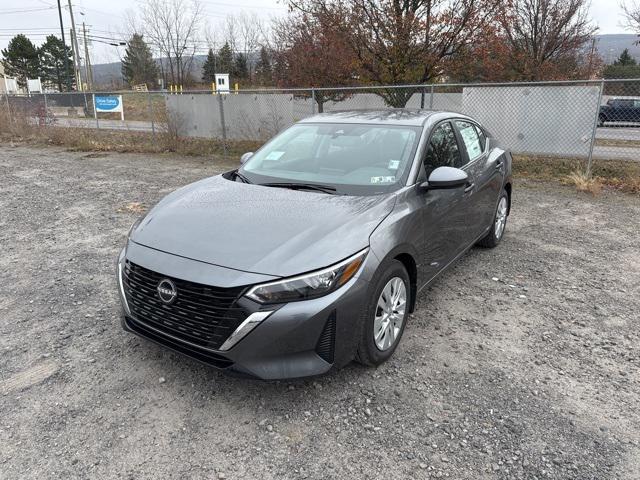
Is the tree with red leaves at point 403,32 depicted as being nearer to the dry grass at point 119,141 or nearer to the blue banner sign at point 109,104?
the dry grass at point 119,141

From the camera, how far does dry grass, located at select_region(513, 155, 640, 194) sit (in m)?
8.38

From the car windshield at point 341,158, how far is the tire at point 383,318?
64 centimetres

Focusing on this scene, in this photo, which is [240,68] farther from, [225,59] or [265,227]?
[265,227]

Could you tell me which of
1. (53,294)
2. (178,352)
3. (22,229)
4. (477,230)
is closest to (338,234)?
(178,352)

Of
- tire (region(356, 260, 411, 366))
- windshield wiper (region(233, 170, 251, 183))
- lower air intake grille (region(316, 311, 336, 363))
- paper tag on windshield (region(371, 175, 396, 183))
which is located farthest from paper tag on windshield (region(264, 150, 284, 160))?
lower air intake grille (region(316, 311, 336, 363))

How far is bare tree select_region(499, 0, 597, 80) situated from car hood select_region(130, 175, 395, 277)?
761 inches

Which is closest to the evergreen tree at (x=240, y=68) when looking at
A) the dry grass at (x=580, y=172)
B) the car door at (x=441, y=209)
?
the dry grass at (x=580, y=172)

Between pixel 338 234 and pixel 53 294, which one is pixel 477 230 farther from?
pixel 53 294

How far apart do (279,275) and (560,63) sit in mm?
22780

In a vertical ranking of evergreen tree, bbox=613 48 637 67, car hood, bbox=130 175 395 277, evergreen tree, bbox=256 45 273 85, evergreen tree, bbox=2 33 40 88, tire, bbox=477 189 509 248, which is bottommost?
tire, bbox=477 189 509 248

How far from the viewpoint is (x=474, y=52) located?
35.1ft

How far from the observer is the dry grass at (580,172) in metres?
8.38

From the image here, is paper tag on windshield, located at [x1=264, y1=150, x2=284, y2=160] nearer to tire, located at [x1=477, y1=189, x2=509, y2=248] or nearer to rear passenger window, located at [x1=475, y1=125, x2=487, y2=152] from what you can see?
rear passenger window, located at [x1=475, y1=125, x2=487, y2=152]

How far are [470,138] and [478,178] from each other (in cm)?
46
